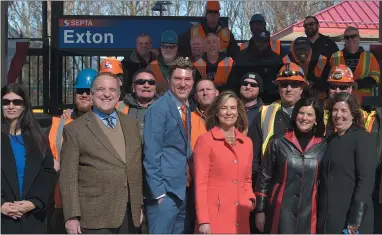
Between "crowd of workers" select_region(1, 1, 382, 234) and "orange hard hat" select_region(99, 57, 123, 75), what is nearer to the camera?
"crowd of workers" select_region(1, 1, 382, 234)

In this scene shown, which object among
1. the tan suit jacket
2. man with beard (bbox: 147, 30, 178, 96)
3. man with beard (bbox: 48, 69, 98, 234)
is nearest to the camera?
the tan suit jacket

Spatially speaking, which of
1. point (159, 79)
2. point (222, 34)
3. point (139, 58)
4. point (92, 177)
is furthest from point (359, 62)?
point (92, 177)

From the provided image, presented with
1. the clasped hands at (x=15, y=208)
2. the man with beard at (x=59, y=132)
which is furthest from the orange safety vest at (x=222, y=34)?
the clasped hands at (x=15, y=208)

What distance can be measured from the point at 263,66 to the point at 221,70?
51 centimetres

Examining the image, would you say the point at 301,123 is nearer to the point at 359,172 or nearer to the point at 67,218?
the point at 359,172

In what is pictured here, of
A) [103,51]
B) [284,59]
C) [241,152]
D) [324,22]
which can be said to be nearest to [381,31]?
[284,59]

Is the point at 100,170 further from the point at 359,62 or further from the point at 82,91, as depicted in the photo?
the point at 359,62

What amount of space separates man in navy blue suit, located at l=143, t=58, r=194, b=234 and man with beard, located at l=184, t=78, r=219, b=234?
171mm

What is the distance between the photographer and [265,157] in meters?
5.39

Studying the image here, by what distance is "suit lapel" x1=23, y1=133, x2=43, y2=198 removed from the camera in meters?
5.13

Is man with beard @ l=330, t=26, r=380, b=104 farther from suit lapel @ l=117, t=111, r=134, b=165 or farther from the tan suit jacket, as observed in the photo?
the tan suit jacket

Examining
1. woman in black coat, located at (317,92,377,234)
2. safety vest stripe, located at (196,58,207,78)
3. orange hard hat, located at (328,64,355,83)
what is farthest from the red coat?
safety vest stripe, located at (196,58,207,78)

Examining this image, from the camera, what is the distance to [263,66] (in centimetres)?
788

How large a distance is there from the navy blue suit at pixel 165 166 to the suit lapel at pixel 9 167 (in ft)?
3.28
